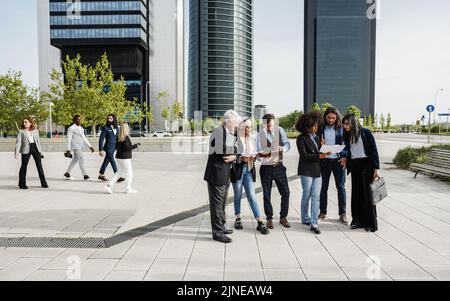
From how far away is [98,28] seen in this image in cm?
7975

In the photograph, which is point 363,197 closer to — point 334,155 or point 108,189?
point 334,155

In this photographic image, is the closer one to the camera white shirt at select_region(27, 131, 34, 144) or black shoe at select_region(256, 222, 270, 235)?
black shoe at select_region(256, 222, 270, 235)

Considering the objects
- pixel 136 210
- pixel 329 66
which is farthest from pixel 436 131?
pixel 136 210

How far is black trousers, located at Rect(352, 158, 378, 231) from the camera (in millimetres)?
5211

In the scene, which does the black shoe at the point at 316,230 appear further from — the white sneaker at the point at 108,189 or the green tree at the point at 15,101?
the green tree at the point at 15,101

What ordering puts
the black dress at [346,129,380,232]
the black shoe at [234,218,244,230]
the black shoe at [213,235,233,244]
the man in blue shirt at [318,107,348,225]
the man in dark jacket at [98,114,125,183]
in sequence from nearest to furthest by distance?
1. the black shoe at [213,235,233,244]
2. the black dress at [346,129,380,232]
3. the black shoe at [234,218,244,230]
4. the man in blue shirt at [318,107,348,225]
5. the man in dark jacket at [98,114,125,183]

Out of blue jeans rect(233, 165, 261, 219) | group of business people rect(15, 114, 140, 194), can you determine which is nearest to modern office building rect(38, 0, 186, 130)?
group of business people rect(15, 114, 140, 194)

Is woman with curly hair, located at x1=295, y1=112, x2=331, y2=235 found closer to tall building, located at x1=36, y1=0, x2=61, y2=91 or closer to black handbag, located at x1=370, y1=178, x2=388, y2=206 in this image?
black handbag, located at x1=370, y1=178, x2=388, y2=206

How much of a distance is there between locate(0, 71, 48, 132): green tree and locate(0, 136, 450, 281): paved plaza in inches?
1338

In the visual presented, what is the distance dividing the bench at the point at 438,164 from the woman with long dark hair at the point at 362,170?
17.3 feet

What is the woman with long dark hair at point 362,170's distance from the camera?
518 centimetres

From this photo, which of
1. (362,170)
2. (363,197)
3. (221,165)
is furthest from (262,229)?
(362,170)

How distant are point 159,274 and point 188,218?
8.03 ft

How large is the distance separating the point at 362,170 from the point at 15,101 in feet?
131
